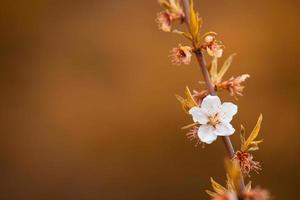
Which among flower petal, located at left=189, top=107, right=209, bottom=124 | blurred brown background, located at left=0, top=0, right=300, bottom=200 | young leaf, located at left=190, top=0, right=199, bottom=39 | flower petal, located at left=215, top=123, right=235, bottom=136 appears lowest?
flower petal, located at left=215, top=123, right=235, bottom=136

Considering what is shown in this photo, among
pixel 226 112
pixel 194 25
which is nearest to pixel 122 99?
pixel 226 112

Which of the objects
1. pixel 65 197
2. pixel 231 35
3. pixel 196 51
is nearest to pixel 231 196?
pixel 196 51

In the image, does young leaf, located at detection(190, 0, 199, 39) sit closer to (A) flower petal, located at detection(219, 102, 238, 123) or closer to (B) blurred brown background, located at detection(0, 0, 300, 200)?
(A) flower petal, located at detection(219, 102, 238, 123)

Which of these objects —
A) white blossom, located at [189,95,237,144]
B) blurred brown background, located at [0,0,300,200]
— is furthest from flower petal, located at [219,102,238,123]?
blurred brown background, located at [0,0,300,200]

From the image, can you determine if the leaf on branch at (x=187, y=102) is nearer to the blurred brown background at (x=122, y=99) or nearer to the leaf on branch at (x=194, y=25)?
the leaf on branch at (x=194, y=25)

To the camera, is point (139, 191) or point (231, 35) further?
point (139, 191)

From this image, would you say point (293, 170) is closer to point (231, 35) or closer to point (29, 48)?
point (231, 35)

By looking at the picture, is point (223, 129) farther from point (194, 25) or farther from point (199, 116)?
point (194, 25)

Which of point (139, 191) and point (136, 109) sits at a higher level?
point (136, 109)
